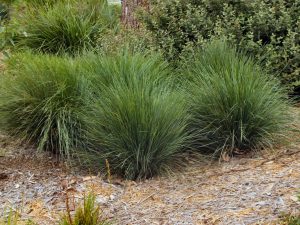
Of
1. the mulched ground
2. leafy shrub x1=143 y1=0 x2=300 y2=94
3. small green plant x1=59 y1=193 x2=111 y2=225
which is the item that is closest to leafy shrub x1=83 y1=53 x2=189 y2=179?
the mulched ground

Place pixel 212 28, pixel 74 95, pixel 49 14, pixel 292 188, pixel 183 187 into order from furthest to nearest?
pixel 49 14, pixel 212 28, pixel 74 95, pixel 183 187, pixel 292 188

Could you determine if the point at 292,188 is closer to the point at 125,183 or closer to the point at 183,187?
the point at 183,187

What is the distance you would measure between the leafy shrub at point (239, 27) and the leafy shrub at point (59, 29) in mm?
1120

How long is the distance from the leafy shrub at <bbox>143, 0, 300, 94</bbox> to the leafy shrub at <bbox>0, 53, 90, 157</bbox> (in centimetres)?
131

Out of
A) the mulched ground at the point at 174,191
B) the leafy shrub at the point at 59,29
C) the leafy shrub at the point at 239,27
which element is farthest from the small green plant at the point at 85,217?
the leafy shrub at the point at 59,29

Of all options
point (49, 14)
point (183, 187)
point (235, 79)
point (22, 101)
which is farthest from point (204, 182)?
point (49, 14)

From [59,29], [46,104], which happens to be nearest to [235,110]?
[46,104]

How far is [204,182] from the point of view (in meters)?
3.83

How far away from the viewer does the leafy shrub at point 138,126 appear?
3842mm

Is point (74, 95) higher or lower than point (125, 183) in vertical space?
higher

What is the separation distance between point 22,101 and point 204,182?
1.63 meters

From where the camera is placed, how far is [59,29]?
677 cm

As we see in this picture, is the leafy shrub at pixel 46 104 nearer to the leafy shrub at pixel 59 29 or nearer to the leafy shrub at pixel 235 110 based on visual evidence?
the leafy shrub at pixel 235 110

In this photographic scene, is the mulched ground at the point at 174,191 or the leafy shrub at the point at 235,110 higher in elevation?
the leafy shrub at the point at 235,110
